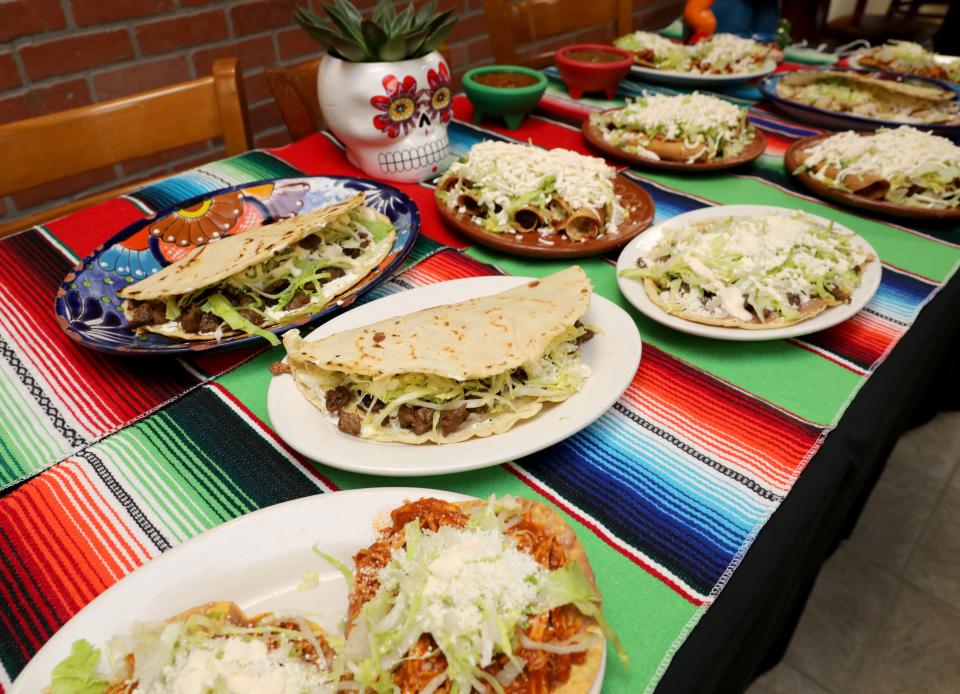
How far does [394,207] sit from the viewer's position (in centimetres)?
187

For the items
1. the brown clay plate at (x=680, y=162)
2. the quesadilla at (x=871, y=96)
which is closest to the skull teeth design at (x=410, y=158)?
the brown clay plate at (x=680, y=162)

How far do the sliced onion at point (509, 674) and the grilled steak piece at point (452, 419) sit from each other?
46 cm

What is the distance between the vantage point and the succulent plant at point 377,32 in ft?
6.53

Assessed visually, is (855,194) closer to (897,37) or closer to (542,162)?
(542,162)

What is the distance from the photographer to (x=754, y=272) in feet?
4.80

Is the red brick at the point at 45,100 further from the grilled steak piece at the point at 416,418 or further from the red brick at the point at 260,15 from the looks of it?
the grilled steak piece at the point at 416,418

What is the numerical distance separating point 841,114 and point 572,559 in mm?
2378

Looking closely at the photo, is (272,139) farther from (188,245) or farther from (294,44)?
(188,245)

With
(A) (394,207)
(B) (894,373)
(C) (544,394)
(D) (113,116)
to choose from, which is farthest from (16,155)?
(B) (894,373)

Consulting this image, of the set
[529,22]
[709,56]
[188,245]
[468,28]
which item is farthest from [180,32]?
[709,56]

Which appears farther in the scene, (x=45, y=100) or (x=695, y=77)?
(x=45, y=100)

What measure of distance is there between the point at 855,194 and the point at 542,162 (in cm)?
98

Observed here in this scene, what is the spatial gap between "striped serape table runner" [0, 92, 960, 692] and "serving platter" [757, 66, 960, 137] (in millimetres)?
1028

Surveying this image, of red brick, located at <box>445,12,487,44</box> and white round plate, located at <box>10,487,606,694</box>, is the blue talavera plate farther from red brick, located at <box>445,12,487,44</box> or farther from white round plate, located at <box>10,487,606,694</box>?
red brick, located at <box>445,12,487,44</box>
